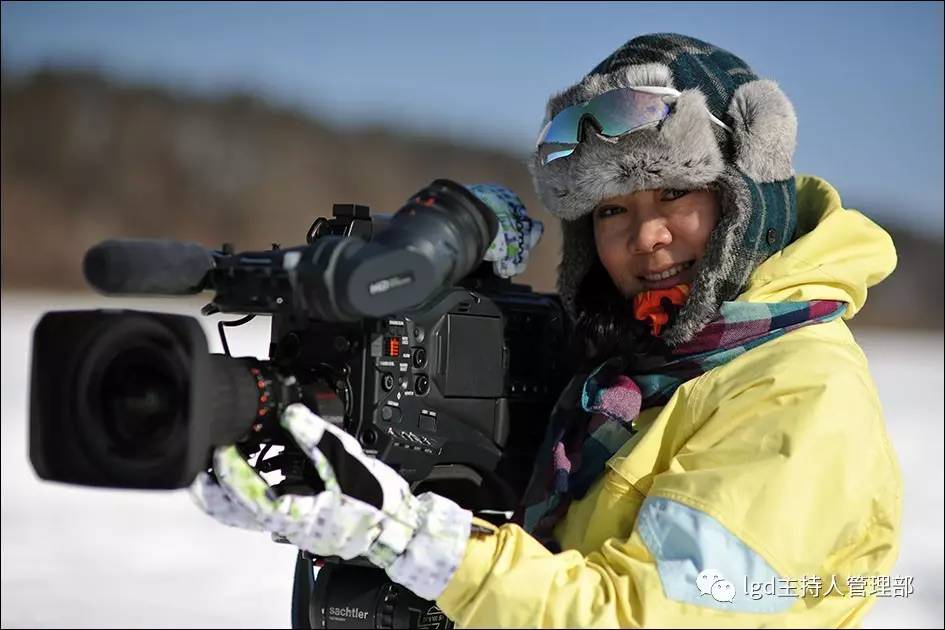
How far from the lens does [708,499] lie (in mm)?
1420

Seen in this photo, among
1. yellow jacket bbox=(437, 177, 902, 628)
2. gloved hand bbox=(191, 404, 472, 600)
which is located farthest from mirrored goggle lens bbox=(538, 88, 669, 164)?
gloved hand bbox=(191, 404, 472, 600)

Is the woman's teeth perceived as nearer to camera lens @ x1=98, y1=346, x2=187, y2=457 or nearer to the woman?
the woman

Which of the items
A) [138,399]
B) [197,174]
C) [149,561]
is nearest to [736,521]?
[138,399]

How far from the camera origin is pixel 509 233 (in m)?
1.97

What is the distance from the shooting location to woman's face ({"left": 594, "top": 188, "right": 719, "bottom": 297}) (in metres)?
1.74

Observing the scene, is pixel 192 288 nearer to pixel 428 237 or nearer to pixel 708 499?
pixel 428 237

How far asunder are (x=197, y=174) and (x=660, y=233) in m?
13.0

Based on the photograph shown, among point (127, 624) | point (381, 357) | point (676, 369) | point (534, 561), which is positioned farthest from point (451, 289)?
point (127, 624)

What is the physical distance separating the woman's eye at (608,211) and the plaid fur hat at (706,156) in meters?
0.02

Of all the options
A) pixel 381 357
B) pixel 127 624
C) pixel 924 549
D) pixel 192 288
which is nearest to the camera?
pixel 192 288

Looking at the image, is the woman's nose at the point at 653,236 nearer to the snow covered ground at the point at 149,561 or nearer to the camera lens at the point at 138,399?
the camera lens at the point at 138,399

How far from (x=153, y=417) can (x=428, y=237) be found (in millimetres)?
389

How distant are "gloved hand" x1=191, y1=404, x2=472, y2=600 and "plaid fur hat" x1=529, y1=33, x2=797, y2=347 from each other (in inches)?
19.1

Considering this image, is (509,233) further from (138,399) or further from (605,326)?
(138,399)
